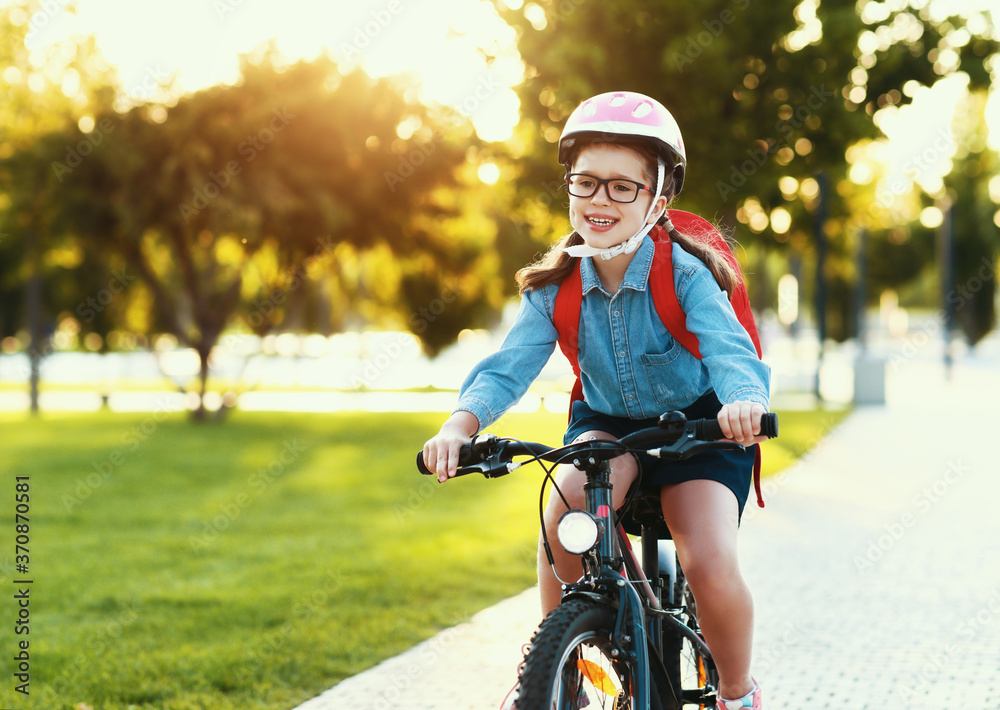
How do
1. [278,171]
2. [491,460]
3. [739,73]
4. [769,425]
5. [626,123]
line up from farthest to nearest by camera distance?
1. [278,171]
2. [739,73]
3. [626,123]
4. [491,460]
5. [769,425]

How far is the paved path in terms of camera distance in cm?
428

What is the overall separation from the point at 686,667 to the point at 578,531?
84 centimetres

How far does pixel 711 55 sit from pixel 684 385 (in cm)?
755

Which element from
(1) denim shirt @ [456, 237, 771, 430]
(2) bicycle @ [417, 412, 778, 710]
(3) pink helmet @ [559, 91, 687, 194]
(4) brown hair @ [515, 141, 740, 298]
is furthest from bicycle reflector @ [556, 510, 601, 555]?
(3) pink helmet @ [559, 91, 687, 194]

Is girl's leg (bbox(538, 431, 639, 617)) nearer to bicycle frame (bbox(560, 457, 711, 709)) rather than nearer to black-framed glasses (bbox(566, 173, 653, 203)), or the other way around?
bicycle frame (bbox(560, 457, 711, 709))

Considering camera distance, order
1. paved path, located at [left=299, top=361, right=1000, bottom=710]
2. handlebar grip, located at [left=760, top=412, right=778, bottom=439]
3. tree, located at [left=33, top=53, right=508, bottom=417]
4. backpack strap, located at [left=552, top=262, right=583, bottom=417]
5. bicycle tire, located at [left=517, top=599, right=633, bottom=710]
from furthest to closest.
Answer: tree, located at [left=33, top=53, right=508, bottom=417] < paved path, located at [left=299, top=361, right=1000, bottom=710] < backpack strap, located at [left=552, top=262, right=583, bottom=417] < handlebar grip, located at [left=760, top=412, right=778, bottom=439] < bicycle tire, located at [left=517, top=599, right=633, bottom=710]

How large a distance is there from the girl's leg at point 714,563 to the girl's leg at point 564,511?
0.14 metres

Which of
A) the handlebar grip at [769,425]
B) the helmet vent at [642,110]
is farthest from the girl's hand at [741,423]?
the helmet vent at [642,110]

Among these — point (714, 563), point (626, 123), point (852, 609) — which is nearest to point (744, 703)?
point (714, 563)

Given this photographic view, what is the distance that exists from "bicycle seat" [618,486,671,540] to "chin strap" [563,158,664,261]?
63 centimetres

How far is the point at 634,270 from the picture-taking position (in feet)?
9.26

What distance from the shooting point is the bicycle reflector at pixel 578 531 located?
2.38m

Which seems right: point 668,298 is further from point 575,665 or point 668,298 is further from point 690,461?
point 575,665

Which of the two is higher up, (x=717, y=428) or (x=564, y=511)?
(x=717, y=428)
